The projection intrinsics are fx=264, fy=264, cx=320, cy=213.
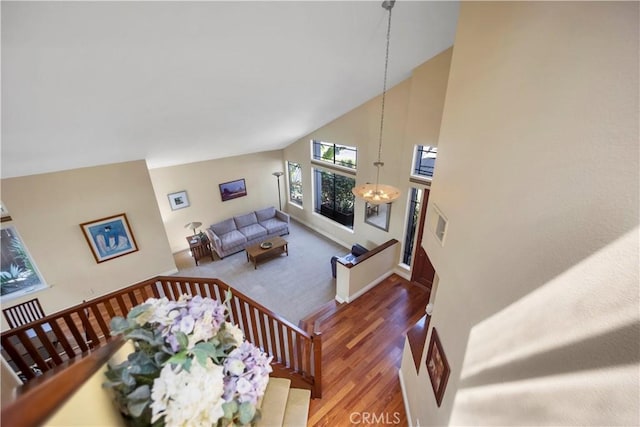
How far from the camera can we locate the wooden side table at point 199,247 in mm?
7178

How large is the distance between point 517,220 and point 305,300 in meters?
5.05

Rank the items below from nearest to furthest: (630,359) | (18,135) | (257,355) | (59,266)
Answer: (630,359) → (257,355) → (18,135) → (59,266)

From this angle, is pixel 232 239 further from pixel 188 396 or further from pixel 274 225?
pixel 188 396

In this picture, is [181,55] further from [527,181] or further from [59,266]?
[59,266]

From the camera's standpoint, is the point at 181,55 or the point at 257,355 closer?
the point at 257,355

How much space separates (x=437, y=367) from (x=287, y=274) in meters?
4.76

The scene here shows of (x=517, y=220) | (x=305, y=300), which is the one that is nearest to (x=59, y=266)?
(x=305, y=300)

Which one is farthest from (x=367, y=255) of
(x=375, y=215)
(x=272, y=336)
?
(x=272, y=336)

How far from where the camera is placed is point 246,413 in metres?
0.97

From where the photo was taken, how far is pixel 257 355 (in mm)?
1122

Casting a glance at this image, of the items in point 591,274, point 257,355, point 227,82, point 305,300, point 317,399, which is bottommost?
point 305,300

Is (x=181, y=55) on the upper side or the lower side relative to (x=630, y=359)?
upper

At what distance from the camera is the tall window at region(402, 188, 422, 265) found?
18.2 ft

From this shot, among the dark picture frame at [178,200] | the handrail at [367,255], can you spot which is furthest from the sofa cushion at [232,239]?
the handrail at [367,255]
